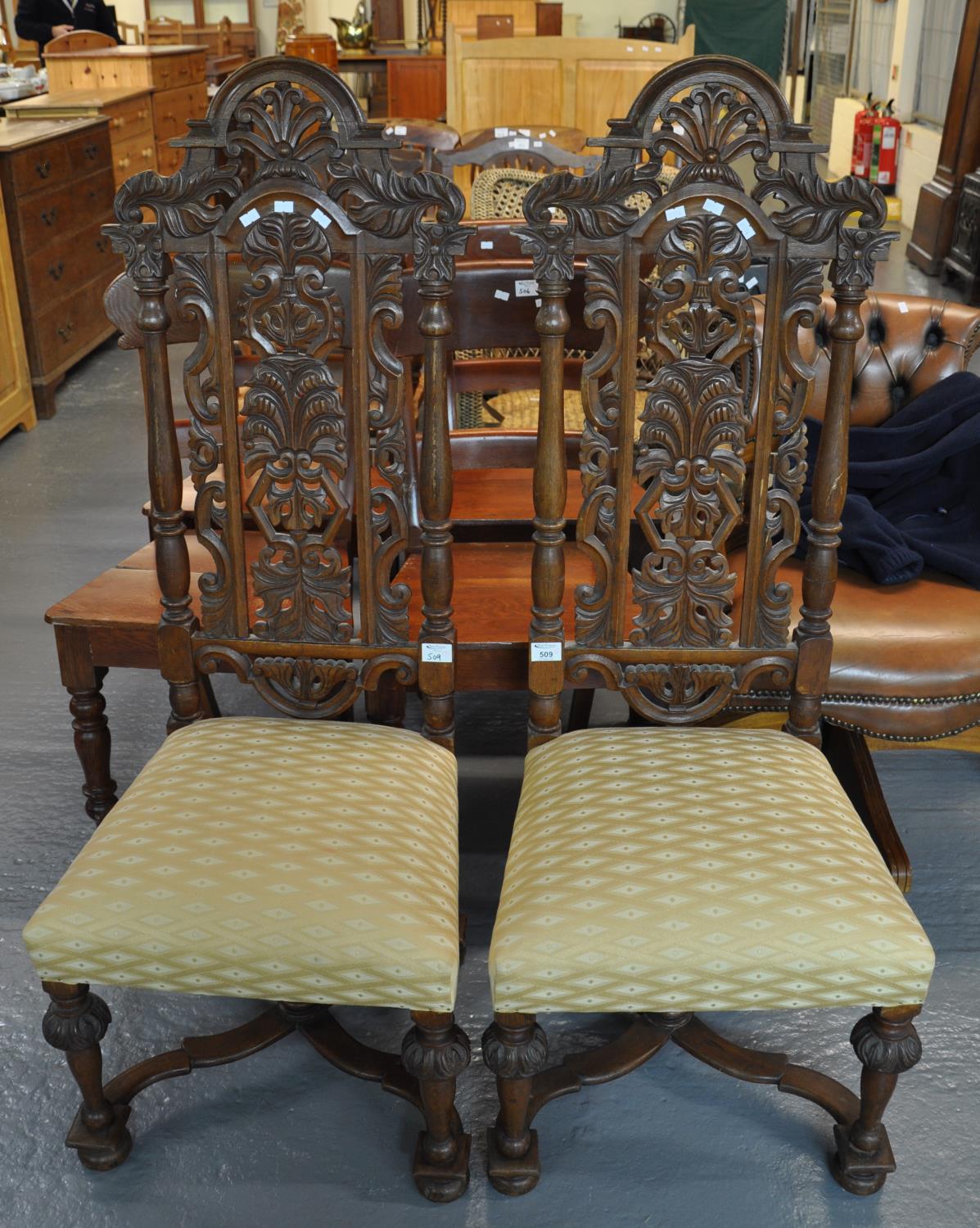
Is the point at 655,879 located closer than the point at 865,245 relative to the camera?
Yes

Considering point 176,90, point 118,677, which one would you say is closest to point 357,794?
point 118,677

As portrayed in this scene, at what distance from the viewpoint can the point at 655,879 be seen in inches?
56.2

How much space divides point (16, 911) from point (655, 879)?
1166mm

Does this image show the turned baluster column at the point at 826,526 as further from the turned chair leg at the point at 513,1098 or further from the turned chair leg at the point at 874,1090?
the turned chair leg at the point at 513,1098

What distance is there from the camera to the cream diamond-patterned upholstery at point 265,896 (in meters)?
1.37

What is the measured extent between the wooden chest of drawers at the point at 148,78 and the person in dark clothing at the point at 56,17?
0.50m

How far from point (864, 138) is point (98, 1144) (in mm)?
8959

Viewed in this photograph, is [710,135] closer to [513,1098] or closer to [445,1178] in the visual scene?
[513,1098]

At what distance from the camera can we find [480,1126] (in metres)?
1.66

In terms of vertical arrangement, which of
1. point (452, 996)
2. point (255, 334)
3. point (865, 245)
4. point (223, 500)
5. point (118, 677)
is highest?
point (865, 245)

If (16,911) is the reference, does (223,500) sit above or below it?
above

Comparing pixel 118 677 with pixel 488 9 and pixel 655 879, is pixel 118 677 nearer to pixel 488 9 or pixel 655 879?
pixel 655 879

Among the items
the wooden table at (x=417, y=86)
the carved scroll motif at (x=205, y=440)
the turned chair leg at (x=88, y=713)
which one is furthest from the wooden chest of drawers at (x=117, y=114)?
the carved scroll motif at (x=205, y=440)

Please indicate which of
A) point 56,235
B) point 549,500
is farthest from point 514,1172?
point 56,235
